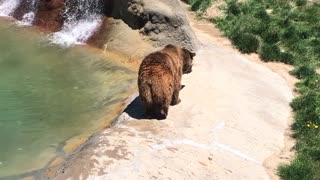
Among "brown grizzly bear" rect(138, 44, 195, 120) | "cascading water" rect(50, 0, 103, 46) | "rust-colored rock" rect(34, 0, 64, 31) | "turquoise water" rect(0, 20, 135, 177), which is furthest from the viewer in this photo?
"rust-colored rock" rect(34, 0, 64, 31)

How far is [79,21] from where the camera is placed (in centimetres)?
1465

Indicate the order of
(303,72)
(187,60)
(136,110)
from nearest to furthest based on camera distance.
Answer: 1. (136,110)
2. (187,60)
3. (303,72)

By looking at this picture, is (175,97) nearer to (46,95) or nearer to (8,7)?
(46,95)

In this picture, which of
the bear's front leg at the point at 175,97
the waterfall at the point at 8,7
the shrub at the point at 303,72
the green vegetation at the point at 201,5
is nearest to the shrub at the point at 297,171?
the bear's front leg at the point at 175,97

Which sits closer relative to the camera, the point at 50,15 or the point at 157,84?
the point at 157,84

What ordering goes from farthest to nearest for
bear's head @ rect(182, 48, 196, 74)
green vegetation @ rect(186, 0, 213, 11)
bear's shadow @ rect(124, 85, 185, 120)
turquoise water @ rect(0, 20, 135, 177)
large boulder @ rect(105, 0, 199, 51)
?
green vegetation @ rect(186, 0, 213, 11)
large boulder @ rect(105, 0, 199, 51)
bear's head @ rect(182, 48, 196, 74)
bear's shadow @ rect(124, 85, 185, 120)
turquoise water @ rect(0, 20, 135, 177)

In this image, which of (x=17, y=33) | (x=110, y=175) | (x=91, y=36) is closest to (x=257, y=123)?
(x=110, y=175)

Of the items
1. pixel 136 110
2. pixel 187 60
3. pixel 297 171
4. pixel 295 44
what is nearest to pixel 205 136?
pixel 136 110

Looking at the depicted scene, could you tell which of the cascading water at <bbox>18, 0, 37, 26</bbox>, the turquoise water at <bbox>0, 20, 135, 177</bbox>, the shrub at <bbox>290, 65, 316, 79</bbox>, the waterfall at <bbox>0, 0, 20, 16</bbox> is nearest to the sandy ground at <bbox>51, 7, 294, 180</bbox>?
the shrub at <bbox>290, 65, 316, 79</bbox>

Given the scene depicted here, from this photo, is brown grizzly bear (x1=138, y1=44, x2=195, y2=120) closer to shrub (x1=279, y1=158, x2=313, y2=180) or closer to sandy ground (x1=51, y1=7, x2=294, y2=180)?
sandy ground (x1=51, y1=7, x2=294, y2=180)

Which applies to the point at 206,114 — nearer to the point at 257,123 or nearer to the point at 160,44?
the point at 257,123

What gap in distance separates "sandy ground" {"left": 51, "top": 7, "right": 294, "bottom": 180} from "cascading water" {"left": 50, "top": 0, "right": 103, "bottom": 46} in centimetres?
374

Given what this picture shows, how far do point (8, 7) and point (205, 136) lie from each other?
9141mm

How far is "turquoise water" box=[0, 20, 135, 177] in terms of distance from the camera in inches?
343
